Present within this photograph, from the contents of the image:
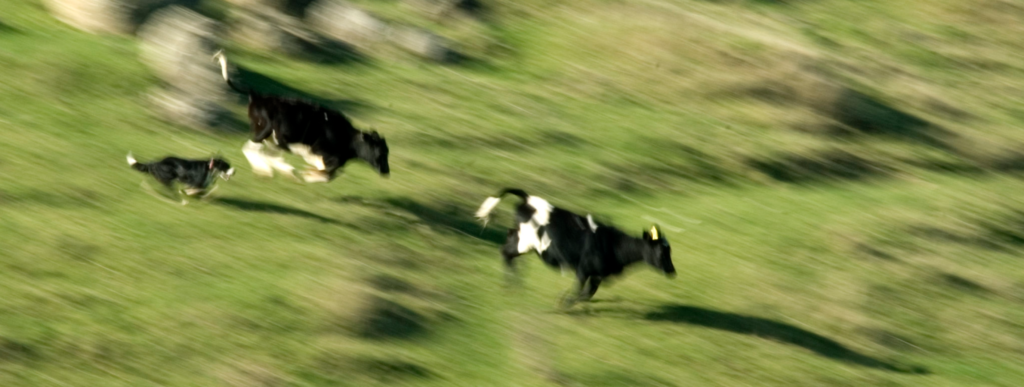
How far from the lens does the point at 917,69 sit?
69.4ft

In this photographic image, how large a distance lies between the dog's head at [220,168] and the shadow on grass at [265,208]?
0.72ft

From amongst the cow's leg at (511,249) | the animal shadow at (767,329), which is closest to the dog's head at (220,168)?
the cow's leg at (511,249)

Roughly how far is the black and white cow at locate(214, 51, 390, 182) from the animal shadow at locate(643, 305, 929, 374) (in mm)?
3077

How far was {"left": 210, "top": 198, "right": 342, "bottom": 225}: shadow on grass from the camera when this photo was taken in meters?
11.3

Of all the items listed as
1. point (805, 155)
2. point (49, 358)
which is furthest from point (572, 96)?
point (49, 358)

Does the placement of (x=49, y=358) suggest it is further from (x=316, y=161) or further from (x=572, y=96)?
(x=572, y=96)

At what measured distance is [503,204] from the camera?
12938 millimetres

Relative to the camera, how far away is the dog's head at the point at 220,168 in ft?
35.9

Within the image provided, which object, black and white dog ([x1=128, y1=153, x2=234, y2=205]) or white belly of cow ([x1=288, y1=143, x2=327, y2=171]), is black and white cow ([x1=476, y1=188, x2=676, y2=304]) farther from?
black and white dog ([x1=128, y1=153, x2=234, y2=205])

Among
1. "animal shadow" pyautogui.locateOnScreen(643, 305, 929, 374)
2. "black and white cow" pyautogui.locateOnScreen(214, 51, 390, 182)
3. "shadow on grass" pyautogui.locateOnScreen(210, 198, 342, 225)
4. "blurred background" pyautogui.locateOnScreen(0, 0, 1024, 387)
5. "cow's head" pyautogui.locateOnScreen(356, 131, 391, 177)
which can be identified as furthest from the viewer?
"cow's head" pyautogui.locateOnScreen(356, 131, 391, 177)

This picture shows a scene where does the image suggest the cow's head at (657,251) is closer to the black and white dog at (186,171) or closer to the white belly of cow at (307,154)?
the white belly of cow at (307,154)

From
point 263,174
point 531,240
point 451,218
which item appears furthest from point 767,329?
point 263,174

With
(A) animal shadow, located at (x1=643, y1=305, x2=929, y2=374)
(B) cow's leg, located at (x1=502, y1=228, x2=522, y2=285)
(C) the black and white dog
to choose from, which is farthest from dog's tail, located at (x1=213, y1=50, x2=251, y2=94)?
(A) animal shadow, located at (x1=643, y1=305, x2=929, y2=374)

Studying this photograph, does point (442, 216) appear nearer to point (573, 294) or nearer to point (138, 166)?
point (573, 294)
